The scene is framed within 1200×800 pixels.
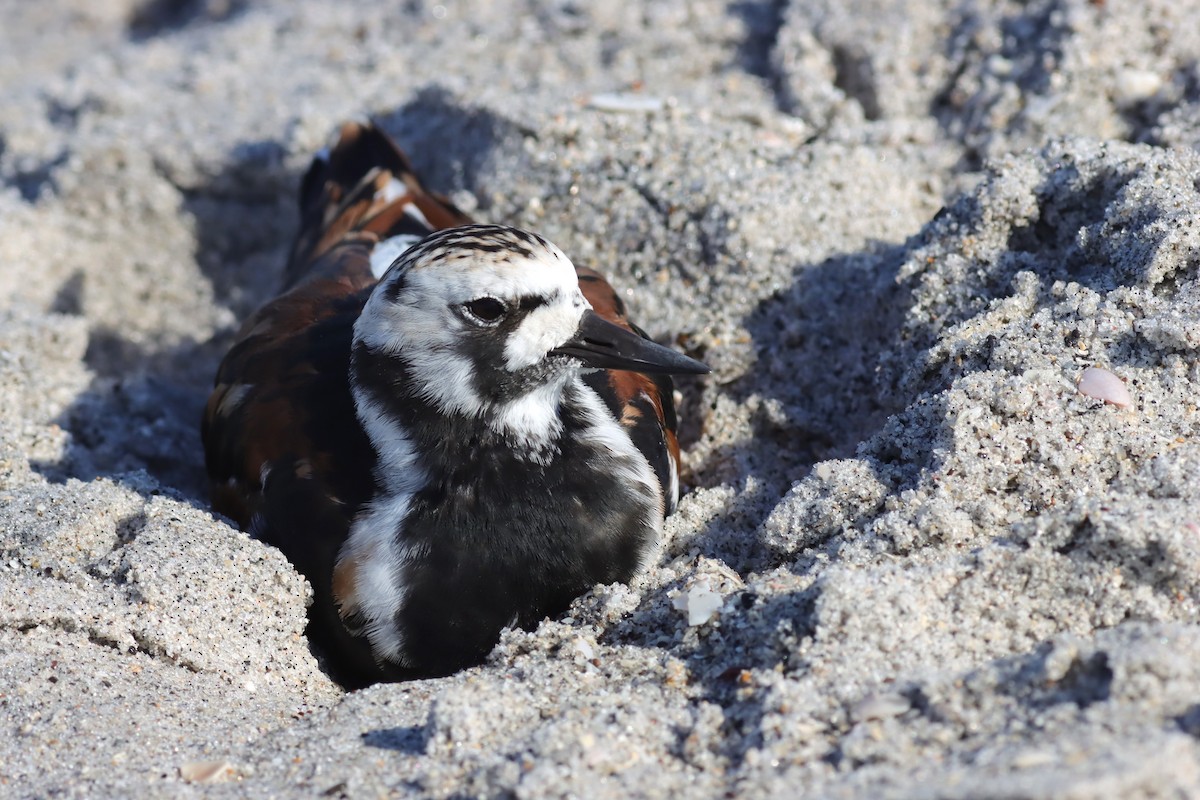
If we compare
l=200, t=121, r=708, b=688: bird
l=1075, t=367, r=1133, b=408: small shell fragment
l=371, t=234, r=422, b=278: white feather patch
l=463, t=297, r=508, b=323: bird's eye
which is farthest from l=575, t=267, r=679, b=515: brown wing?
l=1075, t=367, r=1133, b=408: small shell fragment

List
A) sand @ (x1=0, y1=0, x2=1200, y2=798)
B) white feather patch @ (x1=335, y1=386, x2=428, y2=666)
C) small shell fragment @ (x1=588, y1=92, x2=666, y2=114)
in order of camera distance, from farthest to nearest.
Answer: small shell fragment @ (x1=588, y1=92, x2=666, y2=114), white feather patch @ (x1=335, y1=386, x2=428, y2=666), sand @ (x1=0, y1=0, x2=1200, y2=798)

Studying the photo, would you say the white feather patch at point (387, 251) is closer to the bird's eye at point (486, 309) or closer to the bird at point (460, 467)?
the bird at point (460, 467)

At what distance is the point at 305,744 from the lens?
278 cm

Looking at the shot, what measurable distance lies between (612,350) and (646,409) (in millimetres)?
446

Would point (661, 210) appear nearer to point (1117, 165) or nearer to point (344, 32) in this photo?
point (1117, 165)

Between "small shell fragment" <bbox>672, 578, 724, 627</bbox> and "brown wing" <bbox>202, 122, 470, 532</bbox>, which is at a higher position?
"small shell fragment" <bbox>672, 578, 724, 627</bbox>

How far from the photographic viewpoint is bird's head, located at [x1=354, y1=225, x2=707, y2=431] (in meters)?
3.21

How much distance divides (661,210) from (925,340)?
122 centimetres

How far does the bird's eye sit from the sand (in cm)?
79

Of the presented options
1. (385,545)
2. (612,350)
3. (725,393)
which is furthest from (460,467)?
(725,393)

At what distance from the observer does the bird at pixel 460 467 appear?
3.25 metres

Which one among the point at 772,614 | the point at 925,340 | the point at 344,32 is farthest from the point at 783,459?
the point at 344,32

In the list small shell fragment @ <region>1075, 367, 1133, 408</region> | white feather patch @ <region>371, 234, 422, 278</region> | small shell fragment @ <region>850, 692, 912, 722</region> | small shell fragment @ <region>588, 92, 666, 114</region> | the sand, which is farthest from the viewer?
small shell fragment @ <region>588, 92, 666, 114</region>

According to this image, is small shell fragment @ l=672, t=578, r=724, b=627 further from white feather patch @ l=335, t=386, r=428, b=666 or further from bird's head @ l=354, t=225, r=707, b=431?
white feather patch @ l=335, t=386, r=428, b=666
